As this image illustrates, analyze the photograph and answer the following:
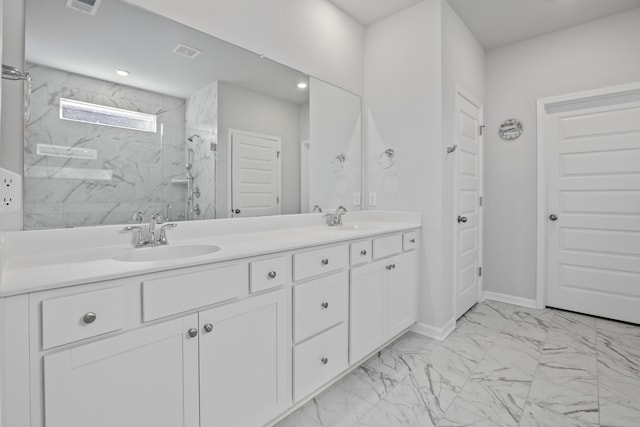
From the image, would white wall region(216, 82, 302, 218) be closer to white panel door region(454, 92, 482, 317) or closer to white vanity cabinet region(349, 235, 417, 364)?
white vanity cabinet region(349, 235, 417, 364)

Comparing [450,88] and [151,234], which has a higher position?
[450,88]

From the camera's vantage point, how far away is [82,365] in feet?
2.93

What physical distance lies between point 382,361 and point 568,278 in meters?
2.19

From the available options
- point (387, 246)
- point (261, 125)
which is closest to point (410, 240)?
point (387, 246)

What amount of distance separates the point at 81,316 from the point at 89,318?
0.07 ft

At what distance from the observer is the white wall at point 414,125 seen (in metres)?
2.49

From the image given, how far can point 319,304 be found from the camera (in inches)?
64.4

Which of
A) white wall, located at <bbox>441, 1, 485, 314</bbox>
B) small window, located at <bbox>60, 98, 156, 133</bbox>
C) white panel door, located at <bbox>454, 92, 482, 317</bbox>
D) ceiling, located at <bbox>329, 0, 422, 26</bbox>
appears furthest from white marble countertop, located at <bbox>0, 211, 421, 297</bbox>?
ceiling, located at <bbox>329, 0, 422, 26</bbox>

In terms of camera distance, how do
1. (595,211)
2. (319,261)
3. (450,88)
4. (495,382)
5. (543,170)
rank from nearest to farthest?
(319,261) → (495,382) → (450,88) → (595,211) → (543,170)

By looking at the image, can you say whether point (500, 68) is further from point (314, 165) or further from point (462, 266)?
point (314, 165)

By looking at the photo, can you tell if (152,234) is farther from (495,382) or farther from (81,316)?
(495,382)

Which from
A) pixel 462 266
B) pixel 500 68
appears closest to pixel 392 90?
pixel 500 68

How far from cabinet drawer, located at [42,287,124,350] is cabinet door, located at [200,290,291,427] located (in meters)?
0.29

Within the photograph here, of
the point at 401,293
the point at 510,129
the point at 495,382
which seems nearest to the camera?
the point at 495,382
